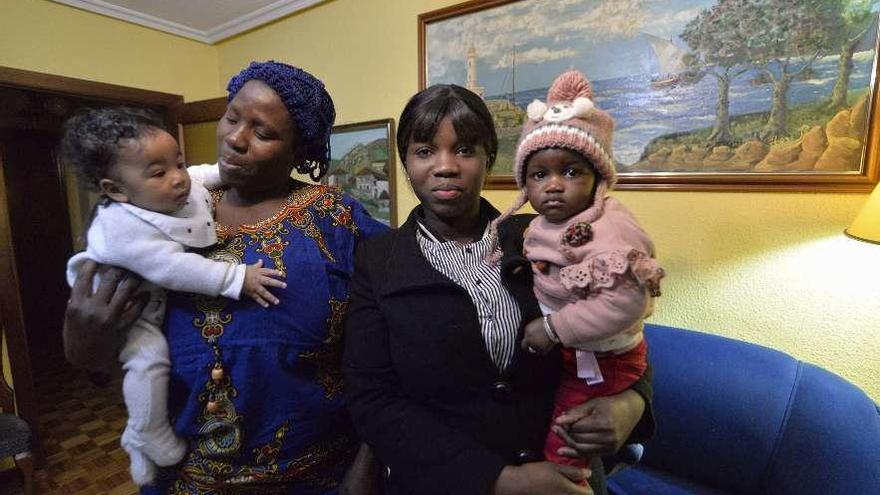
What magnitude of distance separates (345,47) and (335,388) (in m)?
2.34

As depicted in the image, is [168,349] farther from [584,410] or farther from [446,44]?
[446,44]

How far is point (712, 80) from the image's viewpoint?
159 centimetres

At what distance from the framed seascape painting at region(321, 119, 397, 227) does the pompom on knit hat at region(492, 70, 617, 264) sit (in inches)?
70.4

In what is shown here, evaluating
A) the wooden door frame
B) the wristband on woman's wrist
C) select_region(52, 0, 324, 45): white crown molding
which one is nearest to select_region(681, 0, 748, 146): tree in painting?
the wristband on woman's wrist

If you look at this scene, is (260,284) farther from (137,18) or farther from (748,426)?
(137,18)

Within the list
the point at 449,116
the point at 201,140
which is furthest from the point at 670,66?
the point at 201,140

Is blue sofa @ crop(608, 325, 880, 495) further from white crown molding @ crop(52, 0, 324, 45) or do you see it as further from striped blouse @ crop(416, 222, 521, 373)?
white crown molding @ crop(52, 0, 324, 45)

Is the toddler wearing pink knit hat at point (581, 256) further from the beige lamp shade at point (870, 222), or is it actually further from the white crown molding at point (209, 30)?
the white crown molding at point (209, 30)

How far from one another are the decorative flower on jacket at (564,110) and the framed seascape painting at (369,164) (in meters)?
1.79

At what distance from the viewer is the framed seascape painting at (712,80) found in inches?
54.5

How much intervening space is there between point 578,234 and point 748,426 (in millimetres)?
1091

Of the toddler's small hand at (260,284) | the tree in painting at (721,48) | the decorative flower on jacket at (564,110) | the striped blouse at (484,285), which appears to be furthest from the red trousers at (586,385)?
the tree in painting at (721,48)

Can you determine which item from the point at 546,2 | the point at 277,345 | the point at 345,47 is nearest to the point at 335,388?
the point at 277,345

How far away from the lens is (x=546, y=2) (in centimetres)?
195
